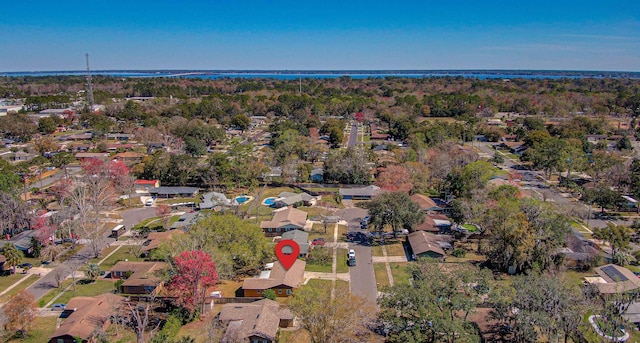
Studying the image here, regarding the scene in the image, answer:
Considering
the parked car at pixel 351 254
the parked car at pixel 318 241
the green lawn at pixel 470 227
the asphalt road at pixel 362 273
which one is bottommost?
the asphalt road at pixel 362 273

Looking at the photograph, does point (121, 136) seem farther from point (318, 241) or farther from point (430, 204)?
point (430, 204)

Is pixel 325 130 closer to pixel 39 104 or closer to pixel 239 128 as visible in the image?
pixel 239 128

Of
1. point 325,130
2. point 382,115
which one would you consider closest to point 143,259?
point 325,130

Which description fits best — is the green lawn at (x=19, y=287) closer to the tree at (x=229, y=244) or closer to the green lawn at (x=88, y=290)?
the green lawn at (x=88, y=290)

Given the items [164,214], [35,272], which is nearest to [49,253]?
[35,272]

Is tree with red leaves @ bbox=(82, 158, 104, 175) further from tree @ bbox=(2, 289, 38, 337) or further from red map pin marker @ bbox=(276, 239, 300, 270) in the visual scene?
red map pin marker @ bbox=(276, 239, 300, 270)

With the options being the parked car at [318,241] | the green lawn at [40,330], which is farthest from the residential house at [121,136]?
the green lawn at [40,330]
